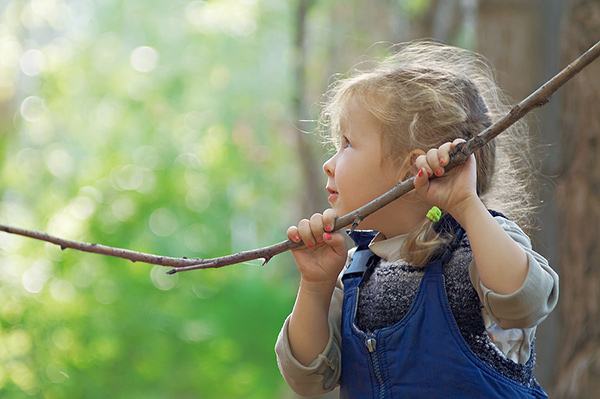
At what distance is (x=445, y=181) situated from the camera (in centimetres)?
145

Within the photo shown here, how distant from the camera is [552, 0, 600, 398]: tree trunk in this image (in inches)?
118

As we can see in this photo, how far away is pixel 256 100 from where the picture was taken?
44.9ft

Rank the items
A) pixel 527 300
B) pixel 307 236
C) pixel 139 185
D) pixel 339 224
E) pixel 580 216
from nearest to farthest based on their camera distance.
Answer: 1. pixel 527 300
2. pixel 339 224
3. pixel 307 236
4. pixel 580 216
5. pixel 139 185

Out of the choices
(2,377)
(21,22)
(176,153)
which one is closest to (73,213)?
(2,377)

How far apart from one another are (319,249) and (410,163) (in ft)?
1.03

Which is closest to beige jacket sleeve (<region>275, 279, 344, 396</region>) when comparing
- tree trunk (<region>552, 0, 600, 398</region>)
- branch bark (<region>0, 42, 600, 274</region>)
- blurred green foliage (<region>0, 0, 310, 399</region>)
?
branch bark (<region>0, 42, 600, 274</region>)

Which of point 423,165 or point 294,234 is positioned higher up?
point 423,165

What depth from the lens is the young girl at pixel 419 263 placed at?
1.42m

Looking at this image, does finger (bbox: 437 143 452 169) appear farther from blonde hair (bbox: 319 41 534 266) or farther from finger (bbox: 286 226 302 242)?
finger (bbox: 286 226 302 242)

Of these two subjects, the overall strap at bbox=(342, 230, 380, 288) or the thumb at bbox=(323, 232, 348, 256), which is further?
the overall strap at bbox=(342, 230, 380, 288)

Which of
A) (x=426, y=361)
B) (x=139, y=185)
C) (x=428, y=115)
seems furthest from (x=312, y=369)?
(x=139, y=185)

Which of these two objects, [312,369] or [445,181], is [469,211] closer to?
[445,181]

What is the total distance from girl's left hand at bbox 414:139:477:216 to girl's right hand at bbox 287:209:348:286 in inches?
10.0

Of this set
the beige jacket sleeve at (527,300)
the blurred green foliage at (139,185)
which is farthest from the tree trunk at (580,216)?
the blurred green foliage at (139,185)
